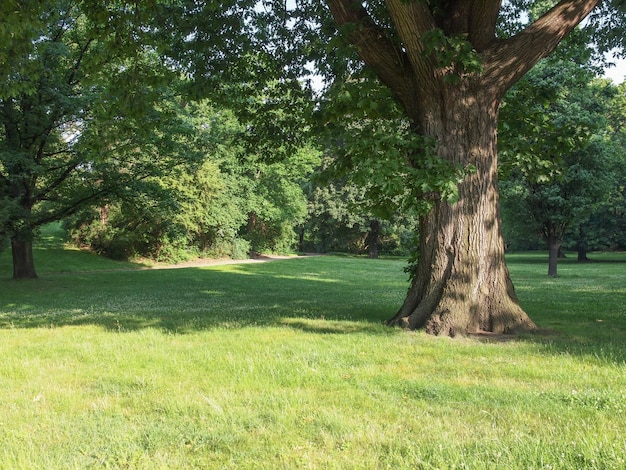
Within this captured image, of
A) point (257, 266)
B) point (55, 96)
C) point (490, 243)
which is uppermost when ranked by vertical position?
point (55, 96)

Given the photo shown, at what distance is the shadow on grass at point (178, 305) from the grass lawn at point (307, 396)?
201 mm

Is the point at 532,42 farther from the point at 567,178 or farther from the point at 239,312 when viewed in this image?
the point at 567,178

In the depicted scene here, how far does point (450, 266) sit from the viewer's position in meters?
7.31

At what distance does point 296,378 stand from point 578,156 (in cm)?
2416

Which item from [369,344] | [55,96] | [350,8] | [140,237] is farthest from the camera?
[140,237]

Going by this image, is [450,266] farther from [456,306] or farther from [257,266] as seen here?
[257,266]

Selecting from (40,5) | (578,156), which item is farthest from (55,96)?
(578,156)

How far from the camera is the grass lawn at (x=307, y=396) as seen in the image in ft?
10.0

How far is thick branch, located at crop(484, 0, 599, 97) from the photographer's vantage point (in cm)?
713

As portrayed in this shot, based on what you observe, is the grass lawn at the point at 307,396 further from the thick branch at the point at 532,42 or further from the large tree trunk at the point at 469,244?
the thick branch at the point at 532,42

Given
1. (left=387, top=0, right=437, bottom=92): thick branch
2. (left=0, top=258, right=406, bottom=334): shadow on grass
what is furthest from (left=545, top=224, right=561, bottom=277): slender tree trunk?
(left=387, top=0, right=437, bottom=92): thick branch

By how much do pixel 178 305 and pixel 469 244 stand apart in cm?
802

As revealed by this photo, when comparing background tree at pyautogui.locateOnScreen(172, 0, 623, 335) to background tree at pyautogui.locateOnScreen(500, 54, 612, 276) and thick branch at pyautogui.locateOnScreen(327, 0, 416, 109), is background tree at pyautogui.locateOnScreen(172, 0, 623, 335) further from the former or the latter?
background tree at pyautogui.locateOnScreen(500, 54, 612, 276)

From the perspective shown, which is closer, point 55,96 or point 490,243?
point 490,243
